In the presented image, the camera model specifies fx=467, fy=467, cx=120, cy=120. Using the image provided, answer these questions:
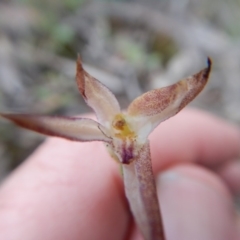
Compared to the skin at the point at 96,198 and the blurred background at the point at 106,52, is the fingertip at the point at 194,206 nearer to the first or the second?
the skin at the point at 96,198

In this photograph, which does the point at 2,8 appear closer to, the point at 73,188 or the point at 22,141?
the point at 22,141

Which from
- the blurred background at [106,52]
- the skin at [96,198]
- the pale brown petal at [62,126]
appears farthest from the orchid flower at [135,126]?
the blurred background at [106,52]

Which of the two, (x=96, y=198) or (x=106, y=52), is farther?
(x=106, y=52)

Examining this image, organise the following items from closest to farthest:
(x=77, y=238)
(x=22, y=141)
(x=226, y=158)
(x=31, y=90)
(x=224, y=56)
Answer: (x=77, y=238) → (x=226, y=158) → (x=22, y=141) → (x=31, y=90) → (x=224, y=56)

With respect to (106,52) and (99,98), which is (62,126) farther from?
(106,52)

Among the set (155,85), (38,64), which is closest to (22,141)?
(38,64)

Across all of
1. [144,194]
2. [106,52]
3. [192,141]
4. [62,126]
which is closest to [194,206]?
[192,141]
